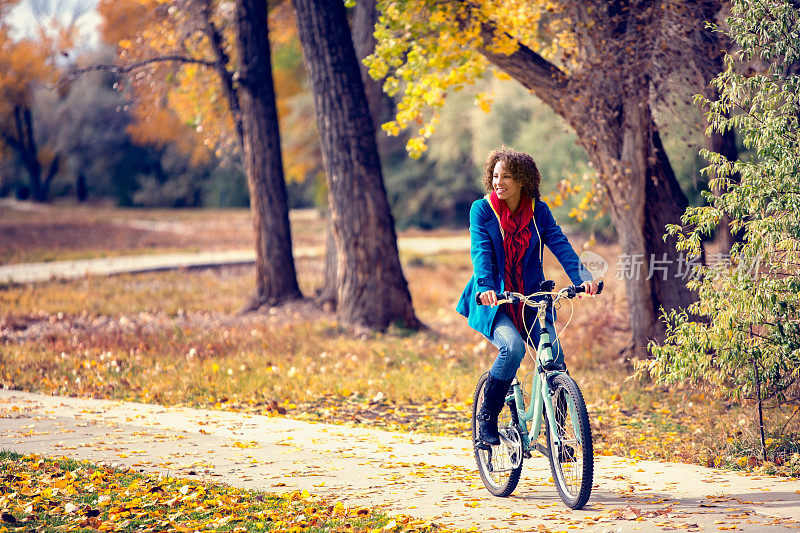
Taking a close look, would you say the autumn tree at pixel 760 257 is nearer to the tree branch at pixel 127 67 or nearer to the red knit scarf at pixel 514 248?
the red knit scarf at pixel 514 248

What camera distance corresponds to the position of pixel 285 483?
551cm

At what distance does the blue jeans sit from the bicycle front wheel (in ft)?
0.80

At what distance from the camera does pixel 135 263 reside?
73.6 feet

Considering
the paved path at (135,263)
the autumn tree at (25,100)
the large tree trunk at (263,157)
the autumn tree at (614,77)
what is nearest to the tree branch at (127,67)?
the large tree trunk at (263,157)

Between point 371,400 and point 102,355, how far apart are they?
3.57 metres

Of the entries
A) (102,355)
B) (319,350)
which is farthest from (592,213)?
(102,355)

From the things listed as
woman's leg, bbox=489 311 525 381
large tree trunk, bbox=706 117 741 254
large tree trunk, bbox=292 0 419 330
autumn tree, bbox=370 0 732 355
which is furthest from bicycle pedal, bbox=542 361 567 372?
large tree trunk, bbox=292 0 419 330

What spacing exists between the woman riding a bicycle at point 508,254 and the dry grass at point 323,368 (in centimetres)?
188

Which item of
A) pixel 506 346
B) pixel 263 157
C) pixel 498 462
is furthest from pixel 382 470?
pixel 263 157

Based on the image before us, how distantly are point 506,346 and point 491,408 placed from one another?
0.53 meters

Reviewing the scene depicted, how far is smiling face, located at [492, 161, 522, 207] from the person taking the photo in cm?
508

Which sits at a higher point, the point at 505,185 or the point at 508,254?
the point at 505,185

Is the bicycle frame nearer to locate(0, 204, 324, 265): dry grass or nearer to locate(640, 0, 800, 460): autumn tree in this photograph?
locate(640, 0, 800, 460): autumn tree

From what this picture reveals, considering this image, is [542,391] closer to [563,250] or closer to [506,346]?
[506,346]
